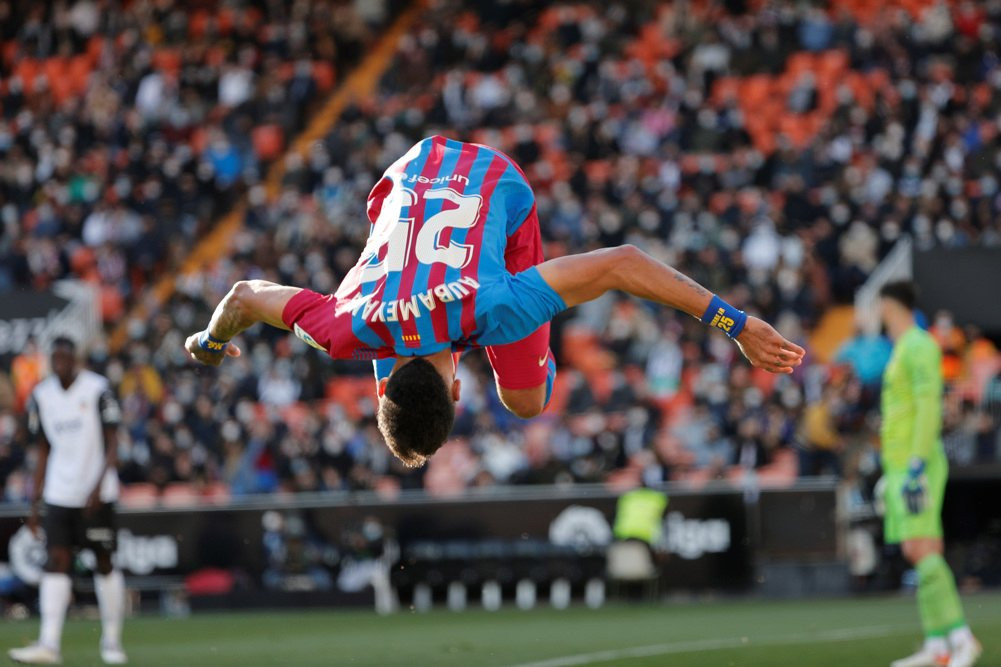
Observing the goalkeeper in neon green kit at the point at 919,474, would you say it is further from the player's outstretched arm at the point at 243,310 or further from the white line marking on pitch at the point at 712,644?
the player's outstretched arm at the point at 243,310

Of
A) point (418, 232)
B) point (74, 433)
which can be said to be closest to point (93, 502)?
point (74, 433)

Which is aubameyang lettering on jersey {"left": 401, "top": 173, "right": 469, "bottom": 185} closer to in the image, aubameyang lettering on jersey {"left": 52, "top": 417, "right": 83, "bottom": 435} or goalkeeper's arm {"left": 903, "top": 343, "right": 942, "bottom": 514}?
goalkeeper's arm {"left": 903, "top": 343, "right": 942, "bottom": 514}

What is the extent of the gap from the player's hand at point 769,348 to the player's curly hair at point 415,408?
48.0 inches

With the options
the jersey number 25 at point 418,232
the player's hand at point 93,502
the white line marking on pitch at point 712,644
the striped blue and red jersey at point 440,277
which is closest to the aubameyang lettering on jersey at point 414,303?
the striped blue and red jersey at point 440,277

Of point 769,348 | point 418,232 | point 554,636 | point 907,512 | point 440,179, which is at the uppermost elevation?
point 440,179

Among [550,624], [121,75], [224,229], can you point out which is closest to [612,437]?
[550,624]

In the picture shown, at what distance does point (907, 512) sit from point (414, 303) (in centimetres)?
437

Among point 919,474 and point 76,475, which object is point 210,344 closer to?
point 919,474

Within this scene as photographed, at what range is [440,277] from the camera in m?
6.75

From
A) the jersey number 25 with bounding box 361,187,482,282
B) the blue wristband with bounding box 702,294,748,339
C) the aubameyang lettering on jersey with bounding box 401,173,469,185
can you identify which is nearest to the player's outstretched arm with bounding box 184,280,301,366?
the jersey number 25 with bounding box 361,187,482,282

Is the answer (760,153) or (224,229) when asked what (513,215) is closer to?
(760,153)

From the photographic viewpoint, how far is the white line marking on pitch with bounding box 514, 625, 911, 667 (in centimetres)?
1040

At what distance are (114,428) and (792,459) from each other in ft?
30.3

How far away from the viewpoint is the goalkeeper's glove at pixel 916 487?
974cm
